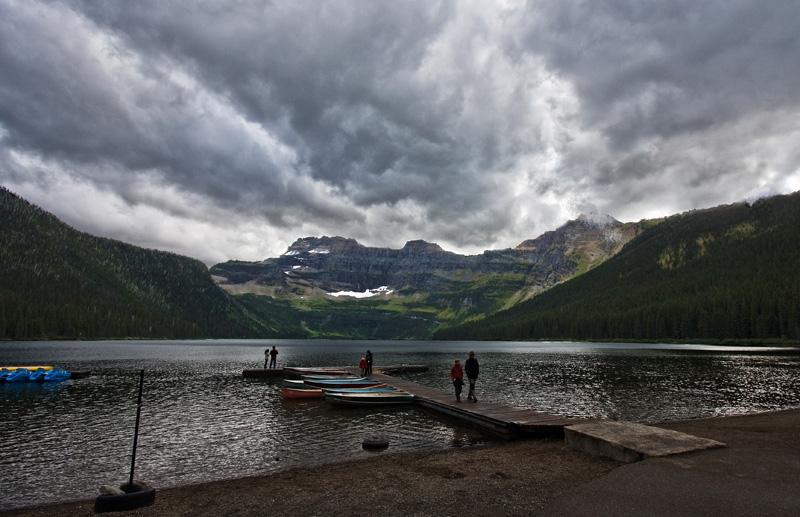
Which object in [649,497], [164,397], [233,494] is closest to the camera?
[649,497]

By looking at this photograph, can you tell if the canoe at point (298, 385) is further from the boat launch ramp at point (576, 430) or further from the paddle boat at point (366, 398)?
the boat launch ramp at point (576, 430)

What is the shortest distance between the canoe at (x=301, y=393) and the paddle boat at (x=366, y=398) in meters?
5.56

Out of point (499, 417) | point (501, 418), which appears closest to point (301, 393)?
point (499, 417)

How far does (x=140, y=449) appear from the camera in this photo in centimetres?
2806

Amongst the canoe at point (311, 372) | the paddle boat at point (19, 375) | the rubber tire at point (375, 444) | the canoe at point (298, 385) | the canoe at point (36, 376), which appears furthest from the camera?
the canoe at point (311, 372)

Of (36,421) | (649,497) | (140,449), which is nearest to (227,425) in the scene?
(140,449)

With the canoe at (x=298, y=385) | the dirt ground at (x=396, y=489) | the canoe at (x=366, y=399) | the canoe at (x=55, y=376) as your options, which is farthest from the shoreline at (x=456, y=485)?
the canoe at (x=55, y=376)

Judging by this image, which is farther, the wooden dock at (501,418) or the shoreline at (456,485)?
the wooden dock at (501,418)

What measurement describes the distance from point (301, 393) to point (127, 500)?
34396 mm

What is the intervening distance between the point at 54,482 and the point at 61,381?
5682cm

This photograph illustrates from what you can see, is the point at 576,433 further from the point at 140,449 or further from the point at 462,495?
the point at 140,449

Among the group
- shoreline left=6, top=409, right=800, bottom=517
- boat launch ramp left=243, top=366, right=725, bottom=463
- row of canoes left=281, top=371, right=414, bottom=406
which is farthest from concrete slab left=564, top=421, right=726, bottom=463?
row of canoes left=281, top=371, right=414, bottom=406

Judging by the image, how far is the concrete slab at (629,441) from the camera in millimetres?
18609

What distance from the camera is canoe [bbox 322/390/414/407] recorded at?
142 feet
